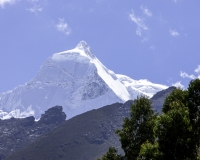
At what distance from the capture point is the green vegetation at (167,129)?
4784 cm

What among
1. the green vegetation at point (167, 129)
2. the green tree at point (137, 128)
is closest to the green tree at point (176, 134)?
the green vegetation at point (167, 129)

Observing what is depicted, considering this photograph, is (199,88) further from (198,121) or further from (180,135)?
Answer: (180,135)

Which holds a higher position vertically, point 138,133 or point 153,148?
point 138,133

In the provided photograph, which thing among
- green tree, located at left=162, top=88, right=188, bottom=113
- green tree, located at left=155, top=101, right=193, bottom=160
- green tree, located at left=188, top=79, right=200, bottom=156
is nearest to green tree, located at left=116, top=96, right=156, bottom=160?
green tree, located at left=162, top=88, right=188, bottom=113

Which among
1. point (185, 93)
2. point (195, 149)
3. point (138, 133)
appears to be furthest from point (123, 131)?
point (195, 149)

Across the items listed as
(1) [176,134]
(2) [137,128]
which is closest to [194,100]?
(2) [137,128]

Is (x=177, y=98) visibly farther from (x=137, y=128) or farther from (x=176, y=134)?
(x=176, y=134)

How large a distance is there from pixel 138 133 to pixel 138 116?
107 inches

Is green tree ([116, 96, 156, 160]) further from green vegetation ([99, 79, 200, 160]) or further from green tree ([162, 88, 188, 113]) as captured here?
green tree ([162, 88, 188, 113])

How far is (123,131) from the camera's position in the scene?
210 ft

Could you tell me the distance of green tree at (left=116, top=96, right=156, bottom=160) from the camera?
205 feet

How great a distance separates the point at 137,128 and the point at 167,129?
1540cm

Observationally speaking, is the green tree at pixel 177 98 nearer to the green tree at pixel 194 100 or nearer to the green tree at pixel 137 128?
the green tree at pixel 194 100

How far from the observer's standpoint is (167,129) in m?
48.2
